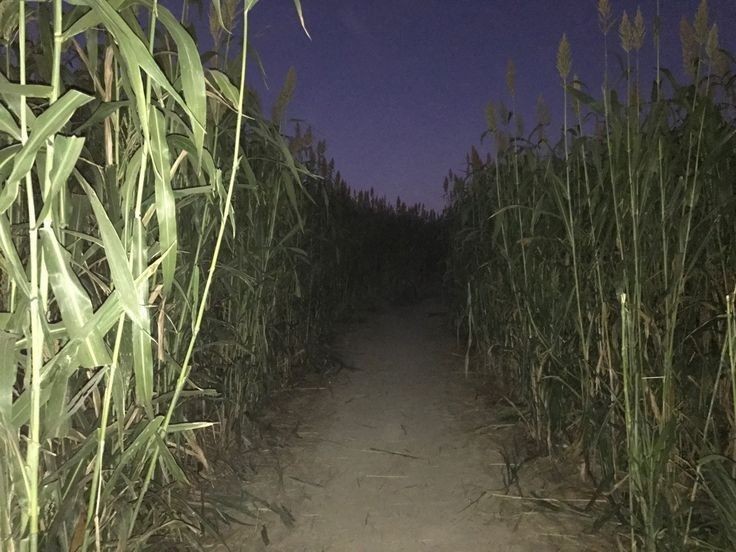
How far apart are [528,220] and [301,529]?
177 centimetres

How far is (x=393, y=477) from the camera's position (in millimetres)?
2396

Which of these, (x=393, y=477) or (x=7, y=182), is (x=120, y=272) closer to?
(x=7, y=182)

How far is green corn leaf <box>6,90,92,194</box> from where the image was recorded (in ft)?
2.74

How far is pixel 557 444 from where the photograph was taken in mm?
2469

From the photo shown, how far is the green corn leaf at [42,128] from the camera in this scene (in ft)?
2.74

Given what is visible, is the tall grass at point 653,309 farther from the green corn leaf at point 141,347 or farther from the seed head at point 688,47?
the green corn leaf at point 141,347

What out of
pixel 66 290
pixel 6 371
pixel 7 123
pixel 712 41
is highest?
pixel 712 41

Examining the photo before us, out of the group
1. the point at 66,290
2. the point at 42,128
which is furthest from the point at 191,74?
the point at 66,290

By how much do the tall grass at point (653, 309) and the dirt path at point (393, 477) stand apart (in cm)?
35

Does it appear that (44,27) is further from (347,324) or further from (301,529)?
(347,324)

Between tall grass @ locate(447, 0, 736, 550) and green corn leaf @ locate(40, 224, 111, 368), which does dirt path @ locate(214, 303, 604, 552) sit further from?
green corn leaf @ locate(40, 224, 111, 368)

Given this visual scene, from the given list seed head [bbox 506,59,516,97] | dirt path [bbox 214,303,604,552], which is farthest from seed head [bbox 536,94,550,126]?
dirt path [bbox 214,303,604,552]

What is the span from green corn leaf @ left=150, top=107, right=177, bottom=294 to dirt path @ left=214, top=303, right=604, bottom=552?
1238 mm

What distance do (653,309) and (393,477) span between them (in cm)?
121
